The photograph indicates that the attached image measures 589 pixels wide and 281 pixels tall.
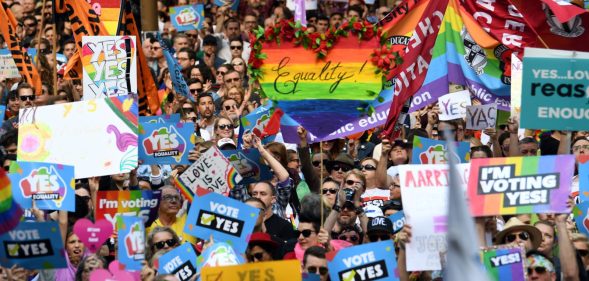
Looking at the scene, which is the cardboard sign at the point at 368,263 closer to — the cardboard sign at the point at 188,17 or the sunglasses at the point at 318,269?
the sunglasses at the point at 318,269

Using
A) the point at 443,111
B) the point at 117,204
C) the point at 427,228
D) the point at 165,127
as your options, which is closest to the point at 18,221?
the point at 117,204

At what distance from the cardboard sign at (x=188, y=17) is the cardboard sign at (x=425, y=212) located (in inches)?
412

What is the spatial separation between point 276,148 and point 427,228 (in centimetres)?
327

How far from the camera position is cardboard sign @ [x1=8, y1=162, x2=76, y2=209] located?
493 inches

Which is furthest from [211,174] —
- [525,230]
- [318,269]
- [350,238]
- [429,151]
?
[525,230]

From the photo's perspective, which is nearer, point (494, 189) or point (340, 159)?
point (494, 189)

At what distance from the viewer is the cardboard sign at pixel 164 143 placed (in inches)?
570

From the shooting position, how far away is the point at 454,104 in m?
16.1

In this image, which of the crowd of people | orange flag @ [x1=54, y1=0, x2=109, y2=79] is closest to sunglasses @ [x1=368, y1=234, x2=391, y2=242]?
the crowd of people

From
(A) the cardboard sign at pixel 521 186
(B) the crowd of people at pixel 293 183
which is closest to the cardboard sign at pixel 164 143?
(B) the crowd of people at pixel 293 183

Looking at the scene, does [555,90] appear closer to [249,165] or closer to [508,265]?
[508,265]

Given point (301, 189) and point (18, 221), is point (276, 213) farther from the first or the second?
point (18, 221)

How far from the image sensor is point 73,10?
1700 centimetres

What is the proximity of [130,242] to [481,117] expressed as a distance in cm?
439
